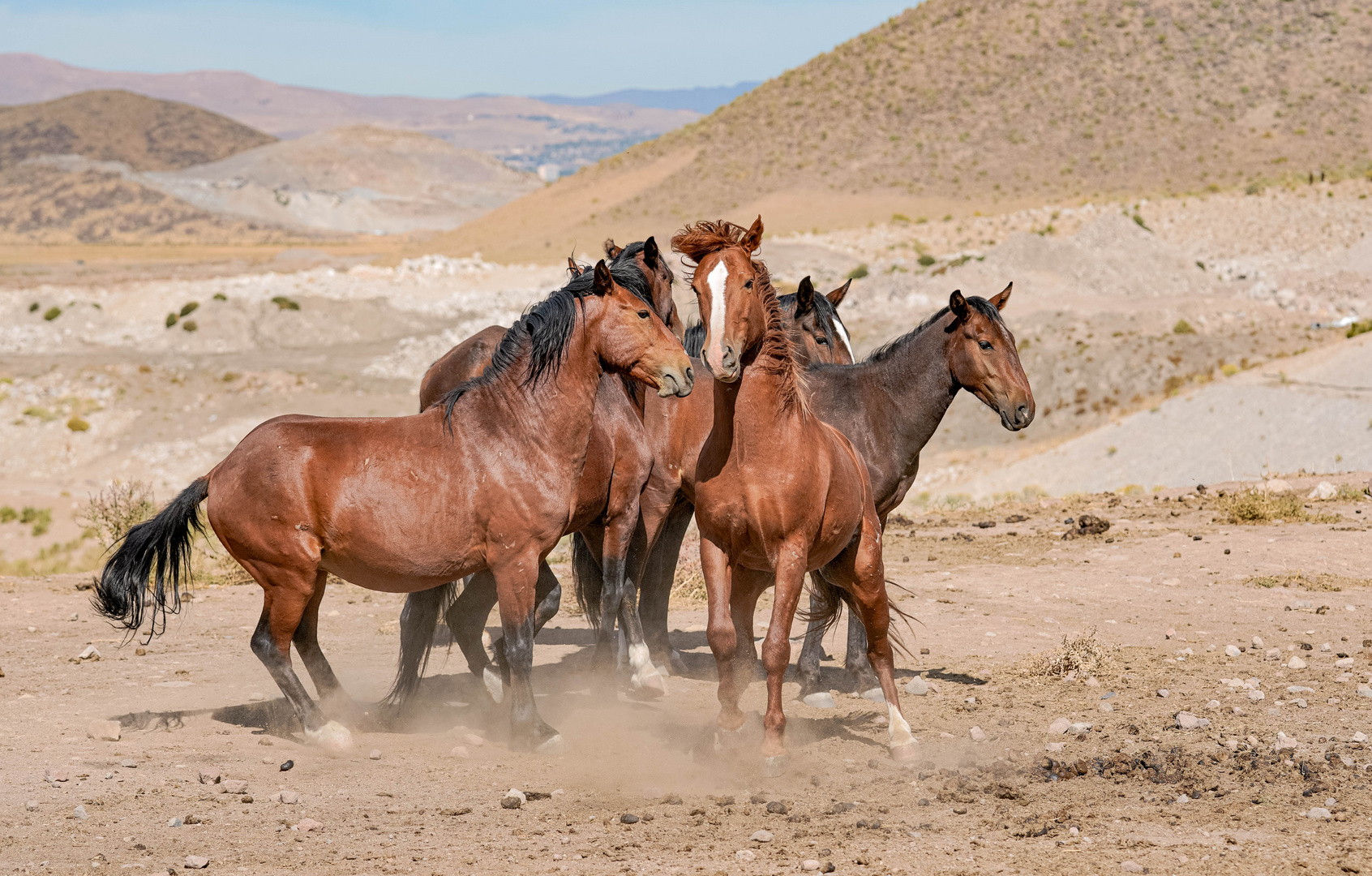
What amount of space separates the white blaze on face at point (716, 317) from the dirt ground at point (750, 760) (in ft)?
6.90

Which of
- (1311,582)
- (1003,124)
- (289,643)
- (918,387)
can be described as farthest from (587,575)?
(1003,124)

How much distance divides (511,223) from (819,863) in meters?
66.1

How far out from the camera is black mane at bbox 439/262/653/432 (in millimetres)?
6590

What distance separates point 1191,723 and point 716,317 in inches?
141

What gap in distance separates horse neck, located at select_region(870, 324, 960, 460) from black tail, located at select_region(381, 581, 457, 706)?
3.09 meters

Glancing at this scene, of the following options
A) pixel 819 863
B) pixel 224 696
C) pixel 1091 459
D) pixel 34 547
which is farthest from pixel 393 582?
pixel 1091 459

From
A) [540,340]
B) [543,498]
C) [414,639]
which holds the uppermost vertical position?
[540,340]

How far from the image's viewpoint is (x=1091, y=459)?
1941 centimetres

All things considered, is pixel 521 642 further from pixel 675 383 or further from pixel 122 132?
pixel 122 132

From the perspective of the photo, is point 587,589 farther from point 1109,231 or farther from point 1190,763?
point 1109,231

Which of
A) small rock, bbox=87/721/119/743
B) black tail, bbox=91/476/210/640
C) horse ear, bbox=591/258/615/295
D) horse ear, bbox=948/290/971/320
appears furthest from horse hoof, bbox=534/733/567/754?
horse ear, bbox=948/290/971/320

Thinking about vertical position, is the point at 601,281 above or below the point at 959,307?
above

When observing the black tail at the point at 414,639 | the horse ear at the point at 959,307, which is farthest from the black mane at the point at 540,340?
the horse ear at the point at 959,307

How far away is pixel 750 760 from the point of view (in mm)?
6148
